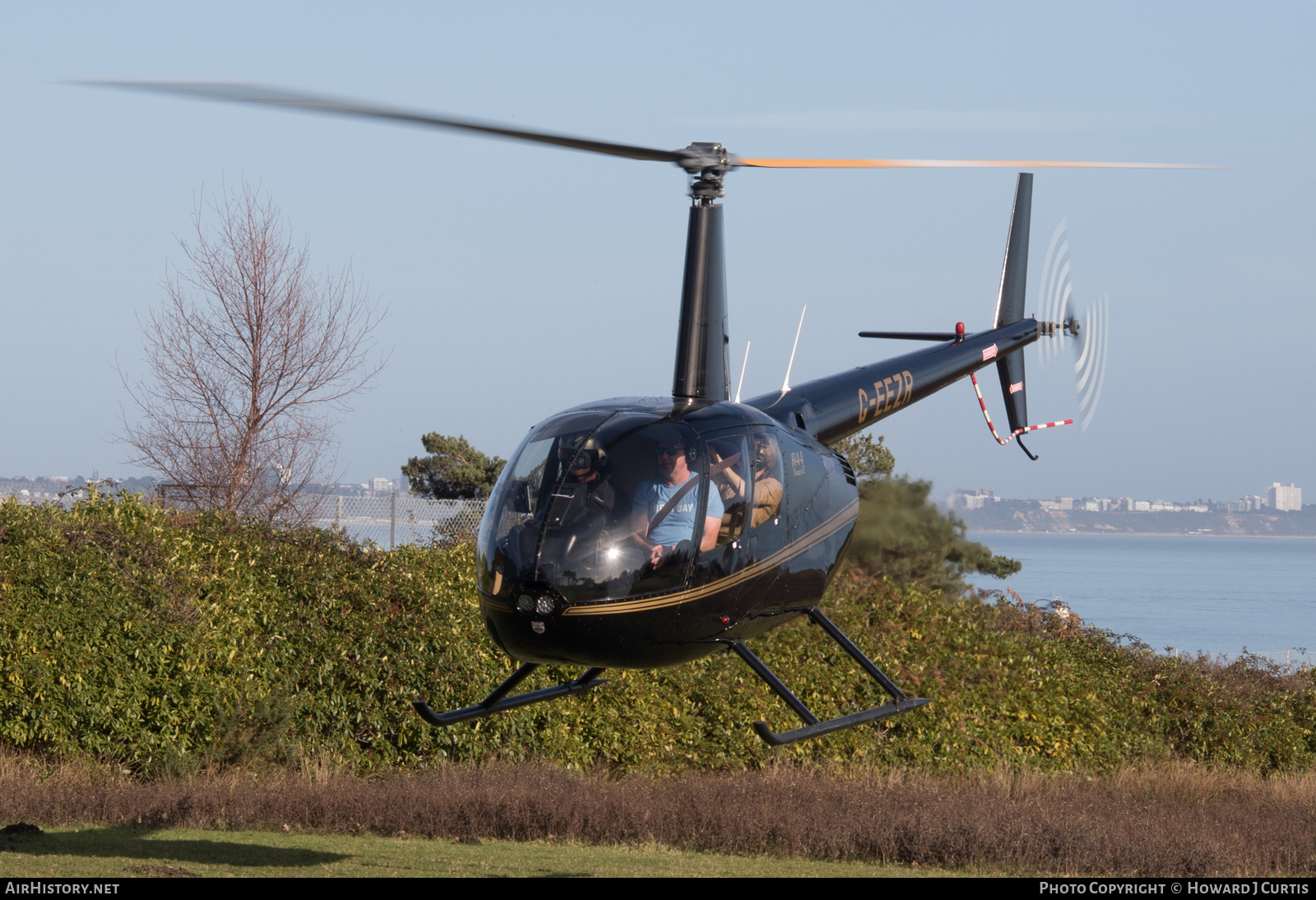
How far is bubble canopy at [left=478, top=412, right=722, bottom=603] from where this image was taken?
6500 mm

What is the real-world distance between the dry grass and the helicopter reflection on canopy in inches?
247

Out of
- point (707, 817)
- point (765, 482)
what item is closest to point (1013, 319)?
point (707, 817)

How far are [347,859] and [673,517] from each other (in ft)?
19.6

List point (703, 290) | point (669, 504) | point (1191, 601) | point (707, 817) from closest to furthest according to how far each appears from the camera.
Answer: point (669, 504) → point (703, 290) → point (707, 817) → point (1191, 601)

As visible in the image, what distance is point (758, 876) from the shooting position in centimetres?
1073

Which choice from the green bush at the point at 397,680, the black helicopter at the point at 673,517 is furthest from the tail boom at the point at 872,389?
the green bush at the point at 397,680

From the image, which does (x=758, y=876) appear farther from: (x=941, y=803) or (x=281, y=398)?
(x=281, y=398)

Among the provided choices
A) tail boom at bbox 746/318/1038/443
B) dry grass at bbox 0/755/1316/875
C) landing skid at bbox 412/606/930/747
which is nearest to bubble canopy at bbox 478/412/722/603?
landing skid at bbox 412/606/930/747

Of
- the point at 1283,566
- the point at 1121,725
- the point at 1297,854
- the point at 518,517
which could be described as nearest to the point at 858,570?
the point at 1121,725

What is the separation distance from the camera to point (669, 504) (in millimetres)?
6668

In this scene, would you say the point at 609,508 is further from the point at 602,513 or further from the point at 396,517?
the point at 396,517

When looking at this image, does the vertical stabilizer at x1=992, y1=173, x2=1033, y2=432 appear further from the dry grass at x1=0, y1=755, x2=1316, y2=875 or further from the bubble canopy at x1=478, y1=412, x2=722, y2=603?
the bubble canopy at x1=478, y1=412, x2=722, y2=603

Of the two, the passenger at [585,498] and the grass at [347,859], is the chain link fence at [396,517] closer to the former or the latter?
the grass at [347,859]

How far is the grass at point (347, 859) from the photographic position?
9.63 meters
